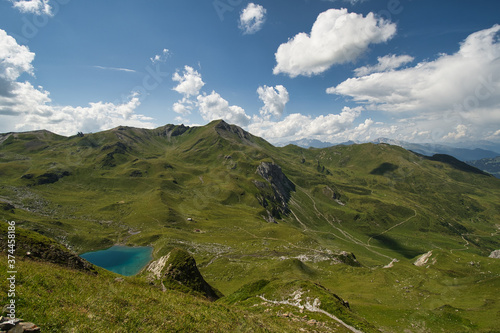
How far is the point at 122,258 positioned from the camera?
118875mm

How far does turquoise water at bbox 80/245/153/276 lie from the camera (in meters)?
107

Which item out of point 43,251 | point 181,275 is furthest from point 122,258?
point 43,251

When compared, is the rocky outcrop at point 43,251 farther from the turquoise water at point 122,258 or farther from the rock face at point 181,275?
the turquoise water at point 122,258

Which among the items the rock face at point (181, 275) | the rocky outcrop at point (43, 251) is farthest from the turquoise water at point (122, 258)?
the rocky outcrop at point (43, 251)

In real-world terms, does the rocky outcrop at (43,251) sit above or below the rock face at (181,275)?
above

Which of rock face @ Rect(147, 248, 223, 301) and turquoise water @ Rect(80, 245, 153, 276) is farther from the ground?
rock face @ Rect(147, 248, 223, 301)

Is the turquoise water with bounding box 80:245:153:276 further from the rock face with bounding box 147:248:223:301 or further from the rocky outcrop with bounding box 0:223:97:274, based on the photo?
the rocky outcrop with bounding box 0:223:97:274

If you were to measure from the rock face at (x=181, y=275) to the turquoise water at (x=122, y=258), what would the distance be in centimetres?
8008

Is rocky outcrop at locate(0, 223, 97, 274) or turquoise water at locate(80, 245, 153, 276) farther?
turquoise water at locate(80, 245, 153, 276)

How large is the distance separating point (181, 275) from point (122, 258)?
4153 inches

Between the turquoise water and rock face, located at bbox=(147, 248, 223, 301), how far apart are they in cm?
8008

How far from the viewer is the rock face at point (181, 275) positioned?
35.6m

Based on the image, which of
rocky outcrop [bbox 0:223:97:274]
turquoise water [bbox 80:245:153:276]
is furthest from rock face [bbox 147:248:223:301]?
turquoise water [bbox 80:245:153:276]

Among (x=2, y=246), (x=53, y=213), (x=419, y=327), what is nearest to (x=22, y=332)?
(x=2, y=246)
